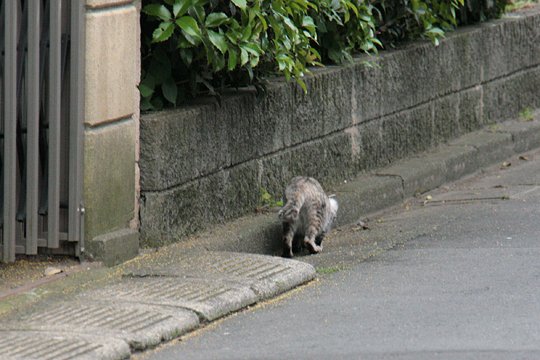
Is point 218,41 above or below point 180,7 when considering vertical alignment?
below

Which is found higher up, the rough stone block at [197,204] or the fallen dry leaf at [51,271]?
the rough stone block at [197,204]

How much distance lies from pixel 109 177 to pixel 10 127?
0.65 metres

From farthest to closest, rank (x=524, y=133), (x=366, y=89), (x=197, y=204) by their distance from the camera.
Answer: (x=524, y=133) → (x=366, y=89) → (x=197, y=204)

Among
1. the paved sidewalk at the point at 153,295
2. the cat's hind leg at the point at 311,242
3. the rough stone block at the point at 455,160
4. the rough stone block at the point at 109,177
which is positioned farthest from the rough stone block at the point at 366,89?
the rough stone block at the point at 109,177

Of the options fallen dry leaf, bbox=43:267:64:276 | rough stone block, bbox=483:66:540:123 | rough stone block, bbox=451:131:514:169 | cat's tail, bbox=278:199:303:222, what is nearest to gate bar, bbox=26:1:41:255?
fallen dry leaf, bbox=43:267:64:276

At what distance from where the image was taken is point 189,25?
7.27m

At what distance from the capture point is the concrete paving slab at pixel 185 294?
628 centimetres

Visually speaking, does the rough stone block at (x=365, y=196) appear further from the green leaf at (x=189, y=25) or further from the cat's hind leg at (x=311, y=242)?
the green leaf at (x=189, y=25)

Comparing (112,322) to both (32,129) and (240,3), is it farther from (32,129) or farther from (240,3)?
(240,3)

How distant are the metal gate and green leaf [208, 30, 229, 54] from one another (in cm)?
92

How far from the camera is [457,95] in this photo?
11.4 metres

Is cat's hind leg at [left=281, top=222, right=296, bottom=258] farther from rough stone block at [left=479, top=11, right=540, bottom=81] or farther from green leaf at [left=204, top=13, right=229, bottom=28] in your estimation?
rough stone block at [left=479, top=11, right=540, bottom=81]

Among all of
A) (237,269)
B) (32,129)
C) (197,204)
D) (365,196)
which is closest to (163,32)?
(32,129)

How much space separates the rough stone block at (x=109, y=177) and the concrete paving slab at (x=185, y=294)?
43cm
